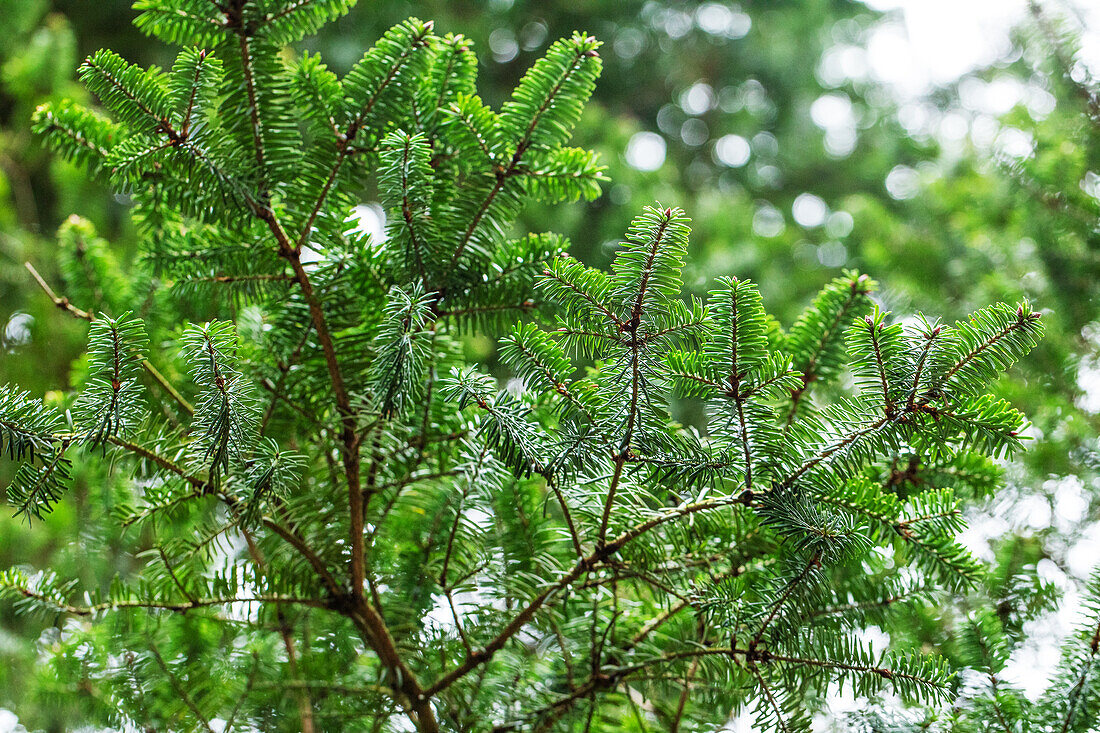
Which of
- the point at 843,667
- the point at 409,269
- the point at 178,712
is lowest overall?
the point at 178,712

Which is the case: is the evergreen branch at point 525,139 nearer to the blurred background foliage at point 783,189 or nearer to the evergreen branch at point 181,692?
the blurred background foliage at point 783,189

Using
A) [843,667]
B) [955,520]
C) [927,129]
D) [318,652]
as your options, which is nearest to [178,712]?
[318,652]

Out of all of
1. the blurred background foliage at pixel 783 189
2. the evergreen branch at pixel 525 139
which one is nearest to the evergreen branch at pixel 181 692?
the blurred background foliage at pixel 783 189

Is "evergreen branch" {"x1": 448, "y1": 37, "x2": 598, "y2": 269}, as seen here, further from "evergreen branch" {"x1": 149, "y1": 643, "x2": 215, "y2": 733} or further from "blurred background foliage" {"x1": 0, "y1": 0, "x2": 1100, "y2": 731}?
"evergreen branch" {"x1": 149, "y1": 643, "x2": 215, "y2": 733}

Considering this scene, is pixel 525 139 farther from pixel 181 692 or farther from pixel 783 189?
pixel 783 189

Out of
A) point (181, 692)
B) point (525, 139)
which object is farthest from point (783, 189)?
point (181, 692)

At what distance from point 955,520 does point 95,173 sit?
34.0 inches

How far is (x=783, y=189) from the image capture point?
10.9ft

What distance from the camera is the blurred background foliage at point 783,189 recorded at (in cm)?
108

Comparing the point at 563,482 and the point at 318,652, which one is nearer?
the point at 563,482

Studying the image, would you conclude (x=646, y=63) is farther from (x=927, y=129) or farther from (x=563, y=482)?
(x=563, y=482)

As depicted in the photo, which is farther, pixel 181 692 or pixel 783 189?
pixel 783 189

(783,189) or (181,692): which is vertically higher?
(783,189)

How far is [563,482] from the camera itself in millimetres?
581
